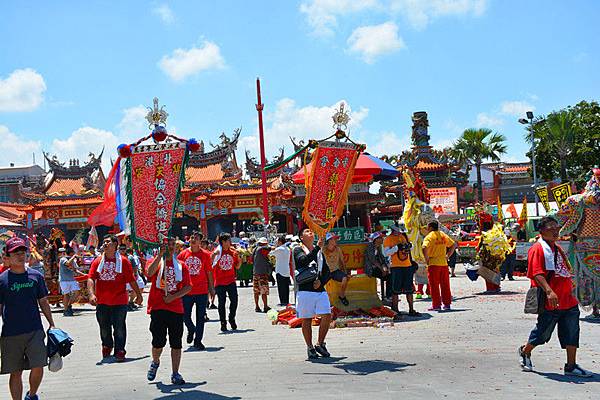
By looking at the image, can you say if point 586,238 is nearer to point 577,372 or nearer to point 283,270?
point 577,372

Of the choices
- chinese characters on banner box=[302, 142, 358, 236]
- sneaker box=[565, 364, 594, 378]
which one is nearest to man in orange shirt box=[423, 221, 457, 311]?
chinese characters on banner box=[302, 142, 358, 236]

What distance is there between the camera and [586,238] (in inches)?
427

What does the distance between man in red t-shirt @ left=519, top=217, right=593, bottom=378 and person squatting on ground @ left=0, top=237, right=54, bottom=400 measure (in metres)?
4.74

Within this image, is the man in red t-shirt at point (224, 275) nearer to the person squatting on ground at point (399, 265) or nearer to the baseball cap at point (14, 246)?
the person squatting on ground at point (399, 265)

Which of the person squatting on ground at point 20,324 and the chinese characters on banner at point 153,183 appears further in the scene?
the chinese characters on banner at point 153,183

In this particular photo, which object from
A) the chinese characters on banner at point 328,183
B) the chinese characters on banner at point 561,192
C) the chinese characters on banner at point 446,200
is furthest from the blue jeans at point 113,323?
the chinese characters on banner at point 446,200

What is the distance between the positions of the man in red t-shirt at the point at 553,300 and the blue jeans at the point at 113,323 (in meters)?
5.11

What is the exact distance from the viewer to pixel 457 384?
6.94m

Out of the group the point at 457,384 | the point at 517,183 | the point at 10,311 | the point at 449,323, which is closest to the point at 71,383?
the point at 10,311

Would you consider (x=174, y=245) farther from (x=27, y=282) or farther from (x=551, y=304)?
(x=551, y=304)

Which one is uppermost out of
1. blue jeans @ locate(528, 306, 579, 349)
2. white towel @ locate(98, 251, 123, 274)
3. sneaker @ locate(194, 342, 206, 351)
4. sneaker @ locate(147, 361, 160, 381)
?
white towel @ locate(98, 251, 123, 274)

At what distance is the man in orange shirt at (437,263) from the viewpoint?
43.4 ft

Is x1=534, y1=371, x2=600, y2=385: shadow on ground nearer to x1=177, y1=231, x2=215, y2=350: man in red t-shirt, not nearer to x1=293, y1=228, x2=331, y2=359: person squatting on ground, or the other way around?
x1=293, y1=228, x2=331, y2=359: person squatting on ground

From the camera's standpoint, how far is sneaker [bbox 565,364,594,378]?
6.98 meters
